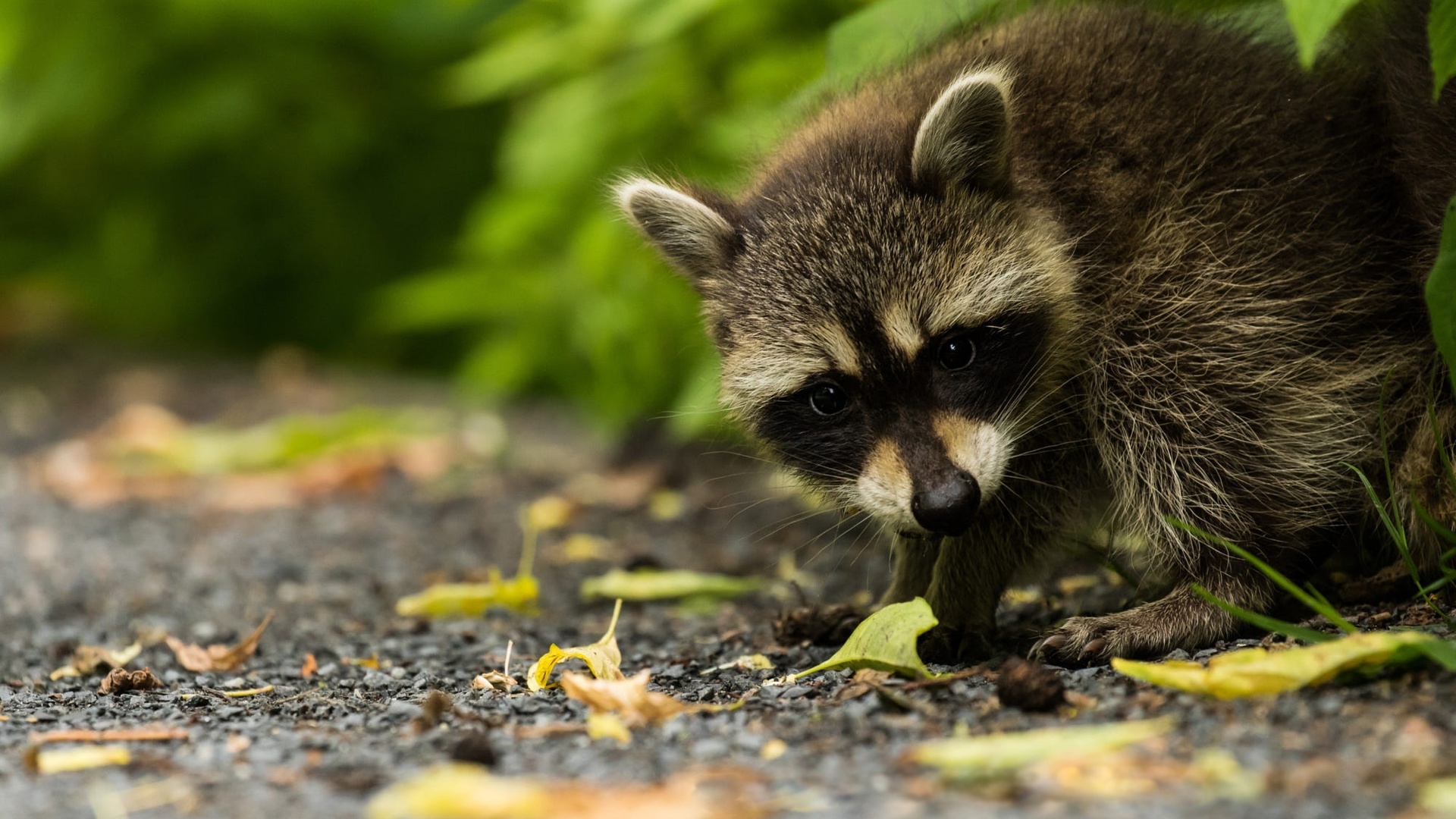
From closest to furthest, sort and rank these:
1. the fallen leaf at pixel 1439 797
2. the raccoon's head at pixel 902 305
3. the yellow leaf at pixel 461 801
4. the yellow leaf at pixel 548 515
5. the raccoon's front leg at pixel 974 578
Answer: the fallen leaf at pixel 1439 797 < the yellow leaf at pixel 461 801 < the raccoon's head at pixel 902 305 < the raccoon's front leg at pixel 974 578 < the yellow leaf at pixel 548 515

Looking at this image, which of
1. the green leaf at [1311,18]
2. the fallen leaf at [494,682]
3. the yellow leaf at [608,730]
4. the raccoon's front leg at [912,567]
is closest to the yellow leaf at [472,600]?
the fallen leaf at [494,682]

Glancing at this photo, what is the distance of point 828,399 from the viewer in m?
3.79

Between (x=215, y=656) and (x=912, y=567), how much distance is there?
2.00 meters

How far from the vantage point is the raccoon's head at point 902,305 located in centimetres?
357

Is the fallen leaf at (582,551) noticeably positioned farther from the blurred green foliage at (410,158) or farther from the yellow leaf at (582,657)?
the yellow leaf at (582,657)

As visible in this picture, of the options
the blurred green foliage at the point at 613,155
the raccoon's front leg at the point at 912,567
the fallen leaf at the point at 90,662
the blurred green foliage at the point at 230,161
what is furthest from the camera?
the blurred green foliage at the point at 230,161

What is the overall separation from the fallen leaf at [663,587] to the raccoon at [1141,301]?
109cm

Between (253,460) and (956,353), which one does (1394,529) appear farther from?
(253,460)

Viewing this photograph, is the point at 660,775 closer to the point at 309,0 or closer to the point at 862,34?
the point at 862,34

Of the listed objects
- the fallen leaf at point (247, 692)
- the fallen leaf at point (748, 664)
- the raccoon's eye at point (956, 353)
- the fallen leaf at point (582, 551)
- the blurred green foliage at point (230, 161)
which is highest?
the blurred green foliage at point (230, 161)

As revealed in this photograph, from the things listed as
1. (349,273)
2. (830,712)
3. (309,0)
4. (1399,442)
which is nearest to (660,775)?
(830,712)

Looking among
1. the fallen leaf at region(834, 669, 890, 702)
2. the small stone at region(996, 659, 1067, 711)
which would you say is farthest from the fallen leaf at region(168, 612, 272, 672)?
the small stone at region(996, 659, 1067, 711)

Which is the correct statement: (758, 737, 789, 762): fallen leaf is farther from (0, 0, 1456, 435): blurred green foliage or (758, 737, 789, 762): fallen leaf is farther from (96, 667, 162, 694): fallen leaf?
(0, 0, 1456, 435): blurred green foliage

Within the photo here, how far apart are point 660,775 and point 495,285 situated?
5.43 meters
